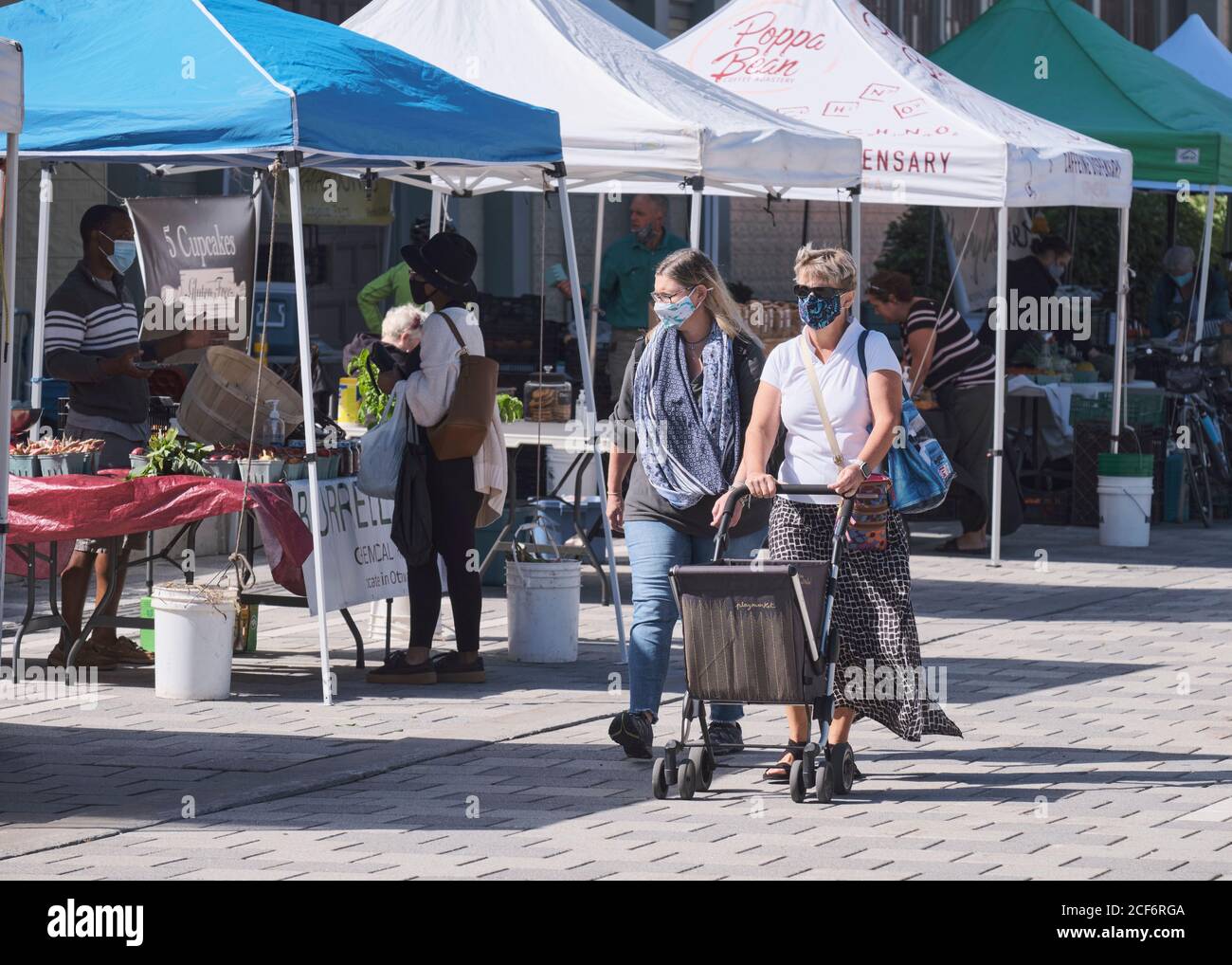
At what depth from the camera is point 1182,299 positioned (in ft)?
64.7

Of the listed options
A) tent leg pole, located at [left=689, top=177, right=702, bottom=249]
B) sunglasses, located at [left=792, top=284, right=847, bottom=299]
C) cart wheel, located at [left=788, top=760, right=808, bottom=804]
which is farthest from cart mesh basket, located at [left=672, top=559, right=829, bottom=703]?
tent leg pole, located at [left=689, top=177, right=702, bottom=249]

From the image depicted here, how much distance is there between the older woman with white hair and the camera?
295 inches

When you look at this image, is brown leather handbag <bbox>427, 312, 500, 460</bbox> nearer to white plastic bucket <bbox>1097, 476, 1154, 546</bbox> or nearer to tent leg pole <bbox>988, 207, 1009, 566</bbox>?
tent leg pole <bbox>988, 207, 1009, 566</bbox>

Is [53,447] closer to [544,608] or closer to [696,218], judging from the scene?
[544,608]

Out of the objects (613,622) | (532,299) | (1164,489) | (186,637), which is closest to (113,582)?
(186,637)

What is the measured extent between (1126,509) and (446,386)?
24.7ft

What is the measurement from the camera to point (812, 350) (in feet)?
25.0

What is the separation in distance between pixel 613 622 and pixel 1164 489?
7.32 m

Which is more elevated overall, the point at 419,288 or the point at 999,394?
the point at 419,288

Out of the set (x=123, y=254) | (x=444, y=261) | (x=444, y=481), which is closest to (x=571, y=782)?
(x=444, y=481)

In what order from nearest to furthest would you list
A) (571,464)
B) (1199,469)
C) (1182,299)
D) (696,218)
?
(696,218)
(571,464)
(1199,469)
(1182,299)

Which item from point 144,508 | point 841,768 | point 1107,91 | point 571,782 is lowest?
point 571,782

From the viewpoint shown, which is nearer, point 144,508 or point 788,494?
point 788,494

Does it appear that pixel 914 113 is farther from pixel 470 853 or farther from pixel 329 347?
pixel 470 853
